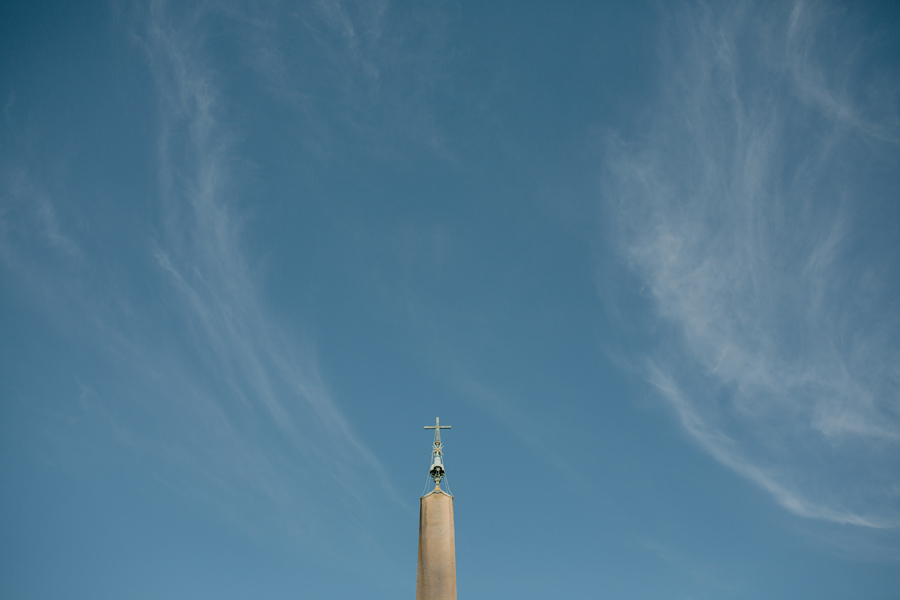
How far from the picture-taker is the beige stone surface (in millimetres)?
28266

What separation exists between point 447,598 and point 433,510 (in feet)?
12.9

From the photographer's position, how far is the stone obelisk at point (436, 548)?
28.3 meters

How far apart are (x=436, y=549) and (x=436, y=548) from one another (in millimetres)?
46

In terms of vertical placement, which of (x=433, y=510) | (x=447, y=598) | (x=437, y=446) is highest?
(x=437, y=446)

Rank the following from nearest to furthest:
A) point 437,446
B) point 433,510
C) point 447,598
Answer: point 447,598
point 433,510
point 437,446

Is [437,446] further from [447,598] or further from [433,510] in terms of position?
[447,598]

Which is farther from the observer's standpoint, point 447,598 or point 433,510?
point 433,510

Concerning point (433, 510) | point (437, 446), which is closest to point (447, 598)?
point (433, 510)

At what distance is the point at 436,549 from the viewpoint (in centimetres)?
2922

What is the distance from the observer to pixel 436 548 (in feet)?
96.0

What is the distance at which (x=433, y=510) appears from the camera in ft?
99.5

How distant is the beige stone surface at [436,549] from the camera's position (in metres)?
28.3

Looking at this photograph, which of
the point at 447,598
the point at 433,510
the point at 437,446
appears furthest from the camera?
the point at 437,446

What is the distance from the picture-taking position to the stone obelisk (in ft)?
92.8
